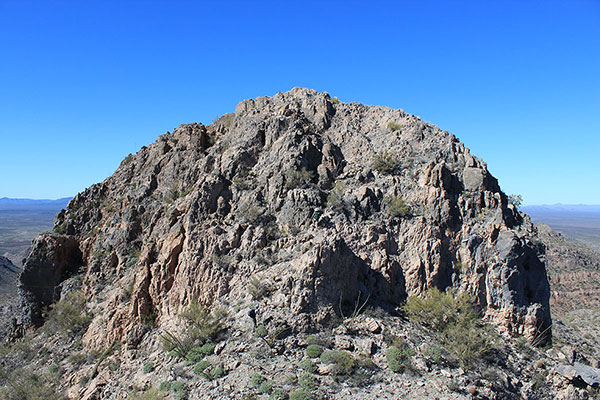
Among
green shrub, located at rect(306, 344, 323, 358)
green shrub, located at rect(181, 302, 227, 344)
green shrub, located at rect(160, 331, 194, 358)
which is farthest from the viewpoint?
green shrub, located at rect(181, 302, 227, 344)

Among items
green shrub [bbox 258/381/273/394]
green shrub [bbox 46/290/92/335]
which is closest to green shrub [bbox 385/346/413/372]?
green shrub [bbox 258/381/273/394]

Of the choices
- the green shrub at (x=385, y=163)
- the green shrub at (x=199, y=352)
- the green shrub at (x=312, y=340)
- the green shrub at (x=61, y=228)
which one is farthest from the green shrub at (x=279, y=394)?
the green shrub at (x=61, y=228)

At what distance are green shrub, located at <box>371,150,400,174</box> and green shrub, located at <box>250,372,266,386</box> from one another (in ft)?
43.8

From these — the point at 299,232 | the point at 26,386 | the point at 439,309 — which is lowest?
the point at 26,386

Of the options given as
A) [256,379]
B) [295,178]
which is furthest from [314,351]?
[295,178]

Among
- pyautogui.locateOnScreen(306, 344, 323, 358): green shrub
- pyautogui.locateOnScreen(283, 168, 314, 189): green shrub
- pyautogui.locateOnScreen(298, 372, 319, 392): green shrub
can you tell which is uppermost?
pyautogui.locateOnScreen(283, 168, 314, 189): green shrub

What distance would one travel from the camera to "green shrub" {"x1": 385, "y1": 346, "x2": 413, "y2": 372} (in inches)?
592

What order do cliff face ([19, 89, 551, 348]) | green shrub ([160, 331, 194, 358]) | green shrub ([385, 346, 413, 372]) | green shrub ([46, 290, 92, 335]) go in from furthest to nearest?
green shrub ([46, 290, 92, 335]) → cliff face ([19, 89, 551, 348]) → green shrub ([160, 331, 194, 358]) → green shrub ([385, 346, 413, 372])

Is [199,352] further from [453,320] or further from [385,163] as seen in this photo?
[385,163]

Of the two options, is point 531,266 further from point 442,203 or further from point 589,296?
point 589,296

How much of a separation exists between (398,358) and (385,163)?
36.8 ft

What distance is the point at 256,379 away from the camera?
555 inches

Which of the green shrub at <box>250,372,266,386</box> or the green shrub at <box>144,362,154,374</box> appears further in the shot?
the green shrub at <box>144,362,154,374</box>

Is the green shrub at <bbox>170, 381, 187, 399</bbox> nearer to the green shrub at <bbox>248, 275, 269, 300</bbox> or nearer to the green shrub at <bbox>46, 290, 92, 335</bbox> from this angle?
the green shrub at <bbox>248, 275, 269, 300</bbox>
